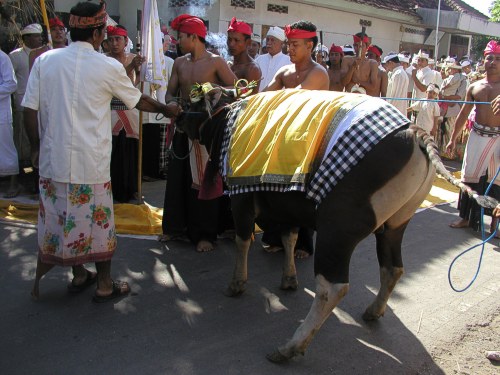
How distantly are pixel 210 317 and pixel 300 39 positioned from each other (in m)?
2.57

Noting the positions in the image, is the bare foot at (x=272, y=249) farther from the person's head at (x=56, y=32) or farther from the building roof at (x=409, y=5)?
the building roof at (x=409, y=5)

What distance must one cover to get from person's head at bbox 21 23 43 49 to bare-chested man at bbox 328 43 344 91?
14.0 feet

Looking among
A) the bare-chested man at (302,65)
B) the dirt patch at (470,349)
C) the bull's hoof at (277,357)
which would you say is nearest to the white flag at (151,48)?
the bare-chested man at (302,65)

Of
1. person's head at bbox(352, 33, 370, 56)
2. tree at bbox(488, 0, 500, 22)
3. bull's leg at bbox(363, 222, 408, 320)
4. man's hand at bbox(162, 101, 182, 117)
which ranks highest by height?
tree at bbox(488, 0, 500, 22)

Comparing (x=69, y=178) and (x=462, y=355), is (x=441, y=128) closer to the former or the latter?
(x=462, y=355)

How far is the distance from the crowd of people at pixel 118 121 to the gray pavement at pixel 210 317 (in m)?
0.26

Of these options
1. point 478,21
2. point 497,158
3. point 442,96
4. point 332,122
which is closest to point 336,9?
point 442,96

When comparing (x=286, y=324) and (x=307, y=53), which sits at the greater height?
(x=307, y=53)

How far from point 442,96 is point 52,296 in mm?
10129

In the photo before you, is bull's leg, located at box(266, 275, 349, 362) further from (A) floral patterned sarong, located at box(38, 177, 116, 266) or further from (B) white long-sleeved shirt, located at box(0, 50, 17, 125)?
(B) white long-sleeved shirt, located at box(0, 50, 17, 125)

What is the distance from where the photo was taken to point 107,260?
3.70 meters

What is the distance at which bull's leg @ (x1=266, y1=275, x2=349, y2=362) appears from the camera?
3.03 m

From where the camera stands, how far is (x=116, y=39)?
6113 mm

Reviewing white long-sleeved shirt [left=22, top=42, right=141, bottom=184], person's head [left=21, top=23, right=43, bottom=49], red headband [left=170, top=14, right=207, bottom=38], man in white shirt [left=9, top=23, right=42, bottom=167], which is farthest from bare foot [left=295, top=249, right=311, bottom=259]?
person's head [left=21, top=23, right=43, bottom=49]
